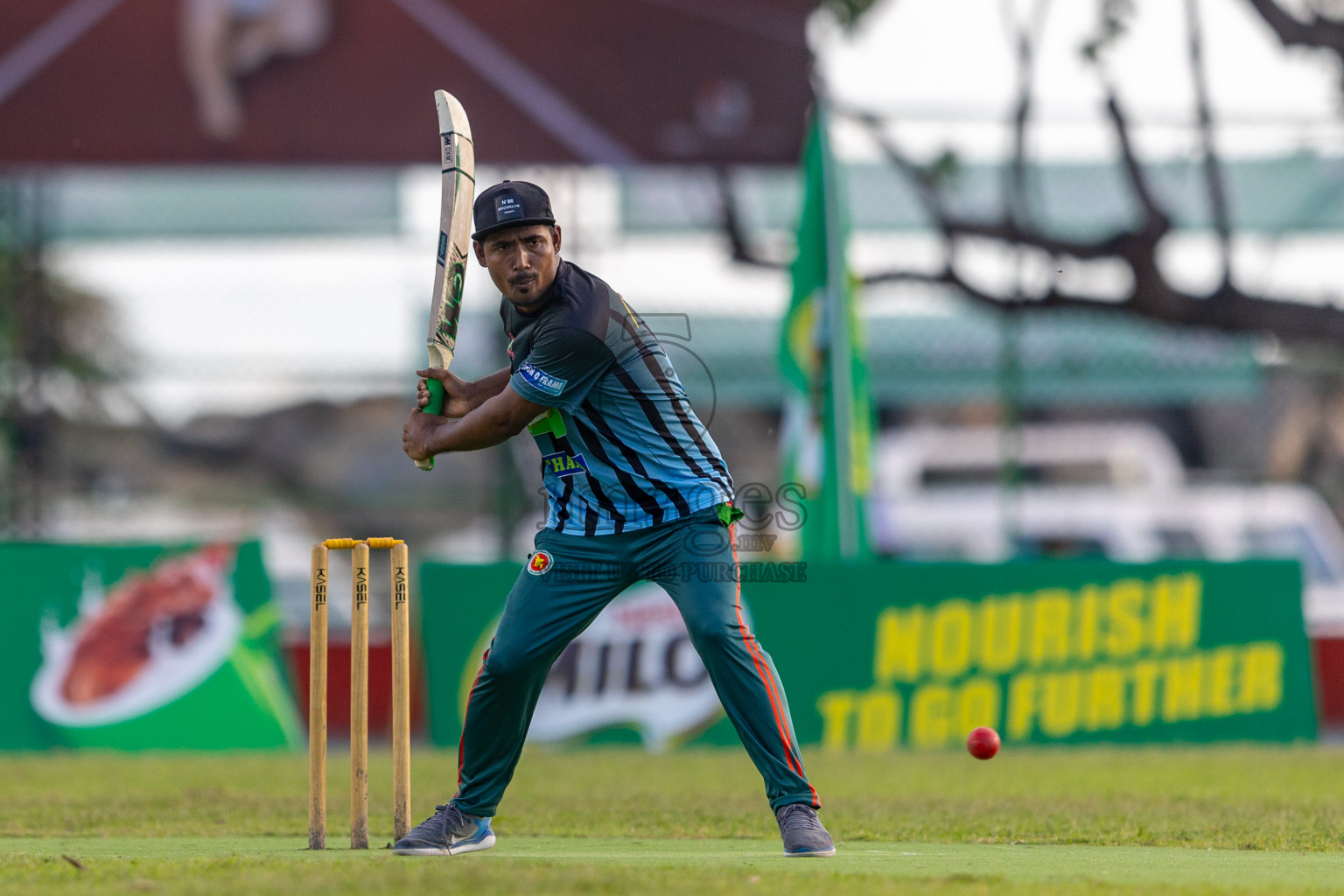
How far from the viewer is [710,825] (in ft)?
21.8

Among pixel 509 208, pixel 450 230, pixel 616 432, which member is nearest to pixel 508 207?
pixel 509 208

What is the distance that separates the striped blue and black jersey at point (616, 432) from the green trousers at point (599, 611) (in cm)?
8

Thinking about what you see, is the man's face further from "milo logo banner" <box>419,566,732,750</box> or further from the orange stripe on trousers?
"milo logo banner" <box>419,566,732,750</box>

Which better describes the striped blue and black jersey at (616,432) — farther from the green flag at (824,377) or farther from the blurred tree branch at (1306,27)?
the blurred tree branch at (1306,27)

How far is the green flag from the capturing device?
11.2m

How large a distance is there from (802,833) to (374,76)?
8849 millimetres

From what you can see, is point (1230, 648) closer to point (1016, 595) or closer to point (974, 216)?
point (1016, 595)

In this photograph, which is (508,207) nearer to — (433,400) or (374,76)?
(433,400)

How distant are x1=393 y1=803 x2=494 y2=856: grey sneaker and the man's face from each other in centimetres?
174

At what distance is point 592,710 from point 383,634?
244cm

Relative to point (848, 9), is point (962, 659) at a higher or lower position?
lower

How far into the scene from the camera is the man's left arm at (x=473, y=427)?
17.5 ft

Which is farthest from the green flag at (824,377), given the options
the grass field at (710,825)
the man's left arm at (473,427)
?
the man's left arm at (473,427)

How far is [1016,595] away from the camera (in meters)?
10.5
